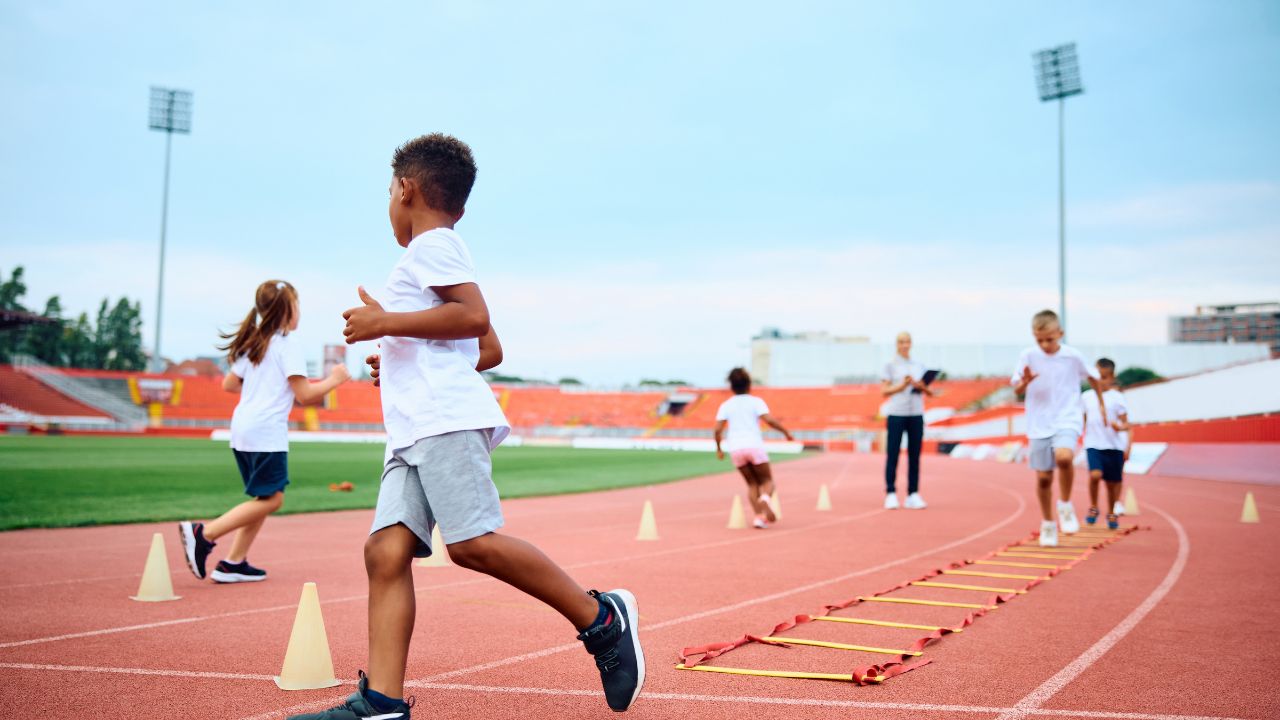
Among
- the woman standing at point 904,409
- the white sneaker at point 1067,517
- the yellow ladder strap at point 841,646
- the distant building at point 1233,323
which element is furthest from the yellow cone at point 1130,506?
the distant building at point 1233,323

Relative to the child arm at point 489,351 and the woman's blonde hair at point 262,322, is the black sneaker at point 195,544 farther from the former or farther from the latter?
the child arm at point 489,351

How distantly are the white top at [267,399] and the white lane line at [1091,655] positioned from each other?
16.3 ft

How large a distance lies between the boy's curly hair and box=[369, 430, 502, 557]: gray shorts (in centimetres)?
89

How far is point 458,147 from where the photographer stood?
3473mm

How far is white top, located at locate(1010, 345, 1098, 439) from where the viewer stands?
9203 mm

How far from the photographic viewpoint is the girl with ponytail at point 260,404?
6629 millimetres

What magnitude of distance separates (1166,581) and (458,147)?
6486 millimetres

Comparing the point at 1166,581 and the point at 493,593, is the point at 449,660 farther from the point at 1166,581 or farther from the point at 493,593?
the point at 1166,581

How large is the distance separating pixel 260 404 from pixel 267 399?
0.06 metres

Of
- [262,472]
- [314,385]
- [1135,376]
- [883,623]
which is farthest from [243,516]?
[1135,376]

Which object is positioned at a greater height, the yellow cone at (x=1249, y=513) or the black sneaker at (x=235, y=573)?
the yellow cone at (x=1249, y=513)

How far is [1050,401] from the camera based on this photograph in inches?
364

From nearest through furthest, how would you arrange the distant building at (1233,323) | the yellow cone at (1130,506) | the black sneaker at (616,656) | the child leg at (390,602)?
the child leg at (390,602)
the black sneaker at (616,656)
the yellow cone at (1130,506)
the distant building at (1233,323)

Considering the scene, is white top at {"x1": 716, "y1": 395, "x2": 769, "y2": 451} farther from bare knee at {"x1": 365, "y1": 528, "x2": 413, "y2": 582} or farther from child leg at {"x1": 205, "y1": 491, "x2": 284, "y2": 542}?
bare knee at {"x1": 365, "y1": 528, "x2": 413, "y2": 582}
